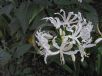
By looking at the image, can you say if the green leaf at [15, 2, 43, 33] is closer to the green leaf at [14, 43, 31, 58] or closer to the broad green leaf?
the broad green leaf

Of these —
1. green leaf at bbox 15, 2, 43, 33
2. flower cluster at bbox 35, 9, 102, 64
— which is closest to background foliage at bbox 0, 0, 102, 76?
green leaf at bbox 15, 2, 43, 33

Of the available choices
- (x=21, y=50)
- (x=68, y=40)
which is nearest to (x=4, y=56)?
(x=21, y=50)

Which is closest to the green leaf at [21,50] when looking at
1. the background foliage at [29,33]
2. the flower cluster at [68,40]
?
the background foliage at [29,33]

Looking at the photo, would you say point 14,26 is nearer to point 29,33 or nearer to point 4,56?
point 29,33

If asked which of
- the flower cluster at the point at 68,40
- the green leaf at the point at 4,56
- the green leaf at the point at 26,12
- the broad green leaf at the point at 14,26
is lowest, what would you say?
the green leaf at the point at 4,56

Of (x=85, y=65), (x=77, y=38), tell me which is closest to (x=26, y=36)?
(x=85, y=65)

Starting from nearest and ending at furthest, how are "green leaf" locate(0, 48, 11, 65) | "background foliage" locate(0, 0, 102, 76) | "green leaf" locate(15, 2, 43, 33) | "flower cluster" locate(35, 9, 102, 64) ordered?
1. "flower cluster" locate(35, 9, 102, 64)
2. "green leaf" locate(0, 48, 11, 65)
3. "background foliage" locate(0, 0, 102, 76)
4. "green leaf" locate(15, 2, 43, 33)

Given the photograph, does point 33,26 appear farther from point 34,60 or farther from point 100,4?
point 100,4

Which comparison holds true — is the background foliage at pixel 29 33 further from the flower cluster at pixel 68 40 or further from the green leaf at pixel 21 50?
the flower cluster at pixel 68 40

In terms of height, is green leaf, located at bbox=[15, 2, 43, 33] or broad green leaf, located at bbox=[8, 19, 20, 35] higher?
green leaf, located at bbox=[15, 2, 43, 33]
